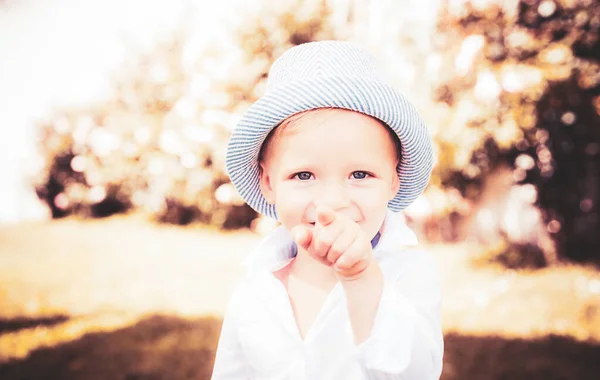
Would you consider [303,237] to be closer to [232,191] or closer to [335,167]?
[335,167]

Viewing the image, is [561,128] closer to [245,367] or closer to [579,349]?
[579,349]

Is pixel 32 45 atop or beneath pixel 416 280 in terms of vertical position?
atop

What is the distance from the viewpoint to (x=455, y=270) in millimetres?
4672

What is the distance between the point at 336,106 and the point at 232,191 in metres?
4.86

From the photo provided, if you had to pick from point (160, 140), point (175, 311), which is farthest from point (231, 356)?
point (160, 140)

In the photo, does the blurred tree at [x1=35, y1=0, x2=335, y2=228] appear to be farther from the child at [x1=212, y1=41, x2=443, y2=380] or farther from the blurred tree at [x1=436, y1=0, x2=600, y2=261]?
the child at [x1=212, y1=41, x2=443, y2=380]

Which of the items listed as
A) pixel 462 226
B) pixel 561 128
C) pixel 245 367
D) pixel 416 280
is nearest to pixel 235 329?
pixel 245 367

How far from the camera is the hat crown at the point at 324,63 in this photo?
1245 mm

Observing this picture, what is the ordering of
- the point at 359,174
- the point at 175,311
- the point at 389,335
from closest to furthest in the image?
the point at 389,335 → the point at 359,174 → the point at 175,311

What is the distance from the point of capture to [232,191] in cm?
595

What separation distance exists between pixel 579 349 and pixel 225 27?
437 centimetres

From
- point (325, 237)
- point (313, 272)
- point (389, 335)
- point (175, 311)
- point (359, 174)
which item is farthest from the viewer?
point (175, 311)

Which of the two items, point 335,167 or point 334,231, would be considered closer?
point 334,231

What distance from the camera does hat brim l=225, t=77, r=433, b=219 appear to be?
117 cm
